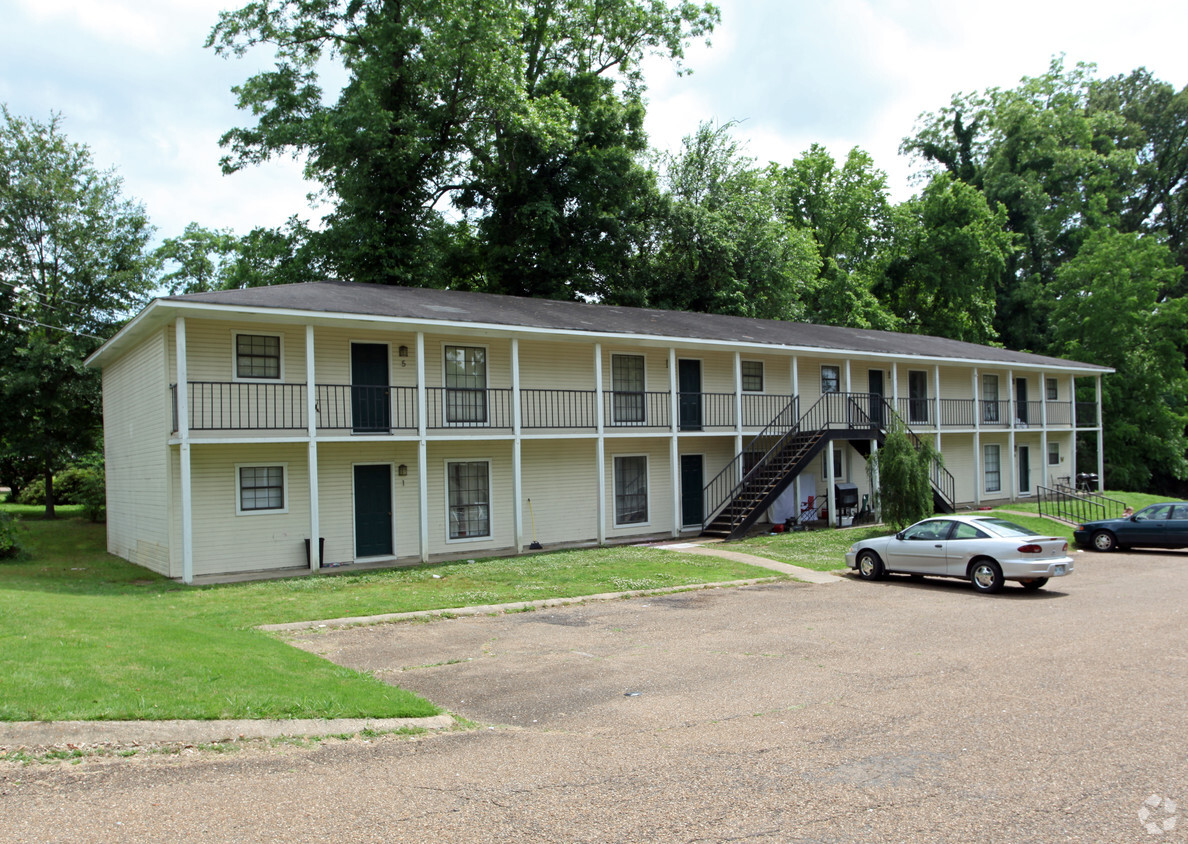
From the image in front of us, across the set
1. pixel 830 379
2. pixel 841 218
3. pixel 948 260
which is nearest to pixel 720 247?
pixel 830 379

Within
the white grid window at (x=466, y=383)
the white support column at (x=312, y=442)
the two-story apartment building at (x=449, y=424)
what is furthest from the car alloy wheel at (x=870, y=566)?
the white support column at (x=312, y=442)

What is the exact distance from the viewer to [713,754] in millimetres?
6645

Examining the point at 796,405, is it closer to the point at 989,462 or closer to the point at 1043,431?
the point at 989,462

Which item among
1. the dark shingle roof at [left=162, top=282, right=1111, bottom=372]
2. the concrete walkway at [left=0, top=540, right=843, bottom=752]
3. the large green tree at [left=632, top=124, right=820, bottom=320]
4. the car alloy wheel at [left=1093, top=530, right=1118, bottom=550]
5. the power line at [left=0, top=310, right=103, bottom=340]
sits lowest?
the car alloy wheel at [left=1093, top=530, right=1118, bottom=550]

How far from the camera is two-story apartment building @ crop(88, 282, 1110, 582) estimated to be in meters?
17.7

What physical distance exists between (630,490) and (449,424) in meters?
6.04

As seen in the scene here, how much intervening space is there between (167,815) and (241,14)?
3551 cm

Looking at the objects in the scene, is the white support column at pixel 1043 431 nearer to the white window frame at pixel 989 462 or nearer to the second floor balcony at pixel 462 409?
the white window frame at pixel 989 462

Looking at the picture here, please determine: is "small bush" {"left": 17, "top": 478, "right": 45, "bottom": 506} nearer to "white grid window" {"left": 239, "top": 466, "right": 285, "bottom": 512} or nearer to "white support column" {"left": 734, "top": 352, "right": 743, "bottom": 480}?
"white grid window" {"left": 239, "top": 466, "right": 285, "bottom": 512}

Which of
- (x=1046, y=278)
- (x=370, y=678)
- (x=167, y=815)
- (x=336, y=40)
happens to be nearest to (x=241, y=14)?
(x=336, y=40)

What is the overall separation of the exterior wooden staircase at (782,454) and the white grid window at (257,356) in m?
12.1

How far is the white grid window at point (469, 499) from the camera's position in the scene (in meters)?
21.0

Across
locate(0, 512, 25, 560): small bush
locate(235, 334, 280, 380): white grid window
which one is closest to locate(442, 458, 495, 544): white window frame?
→ locate(235, 334, 280, 380): white grid window

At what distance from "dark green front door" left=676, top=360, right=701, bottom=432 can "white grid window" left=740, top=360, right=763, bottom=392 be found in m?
1.93
